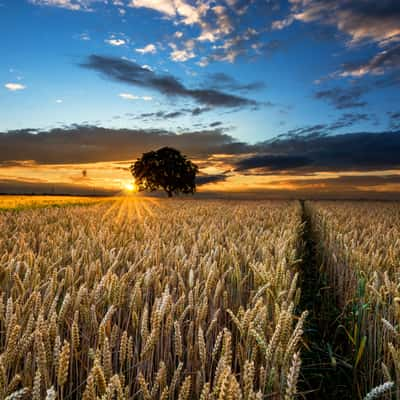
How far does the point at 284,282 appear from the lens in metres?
2.49

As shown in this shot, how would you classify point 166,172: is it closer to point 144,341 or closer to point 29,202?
point 29,202

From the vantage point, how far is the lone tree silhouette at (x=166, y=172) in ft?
179

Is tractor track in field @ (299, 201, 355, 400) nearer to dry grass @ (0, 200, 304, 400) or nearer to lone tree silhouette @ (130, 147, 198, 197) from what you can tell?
dry grass @ (0, 200, 304, 400)

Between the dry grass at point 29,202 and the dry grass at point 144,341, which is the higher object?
the dry grass at point 144,341

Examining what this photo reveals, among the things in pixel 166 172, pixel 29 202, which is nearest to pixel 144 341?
pixel 29 202

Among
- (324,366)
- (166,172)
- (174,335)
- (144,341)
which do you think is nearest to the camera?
(144,341)

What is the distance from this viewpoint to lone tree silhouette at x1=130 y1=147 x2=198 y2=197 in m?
54.6

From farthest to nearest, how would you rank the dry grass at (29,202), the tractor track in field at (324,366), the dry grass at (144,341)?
the dry grass at (29,202), the tractor track in field at (324,366), the dry grass at (144,341)

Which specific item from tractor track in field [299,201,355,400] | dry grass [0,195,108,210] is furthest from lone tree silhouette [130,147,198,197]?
tractor track in field [299,201,355,400]

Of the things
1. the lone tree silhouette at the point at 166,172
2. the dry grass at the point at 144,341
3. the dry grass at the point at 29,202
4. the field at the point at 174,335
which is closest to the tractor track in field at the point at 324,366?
the field at the point at 174,335

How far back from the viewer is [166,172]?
5456 cm

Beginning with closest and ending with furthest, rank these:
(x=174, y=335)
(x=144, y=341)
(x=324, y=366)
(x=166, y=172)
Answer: (x=144, y=341) < (x=174, y=335) < (x=324, y=366) < (x=166, y=172)

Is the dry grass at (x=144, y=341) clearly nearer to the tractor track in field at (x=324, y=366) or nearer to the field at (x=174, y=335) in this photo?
the field at (x=174, y=335)

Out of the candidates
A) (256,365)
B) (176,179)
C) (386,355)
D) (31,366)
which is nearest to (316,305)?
(386,355)
